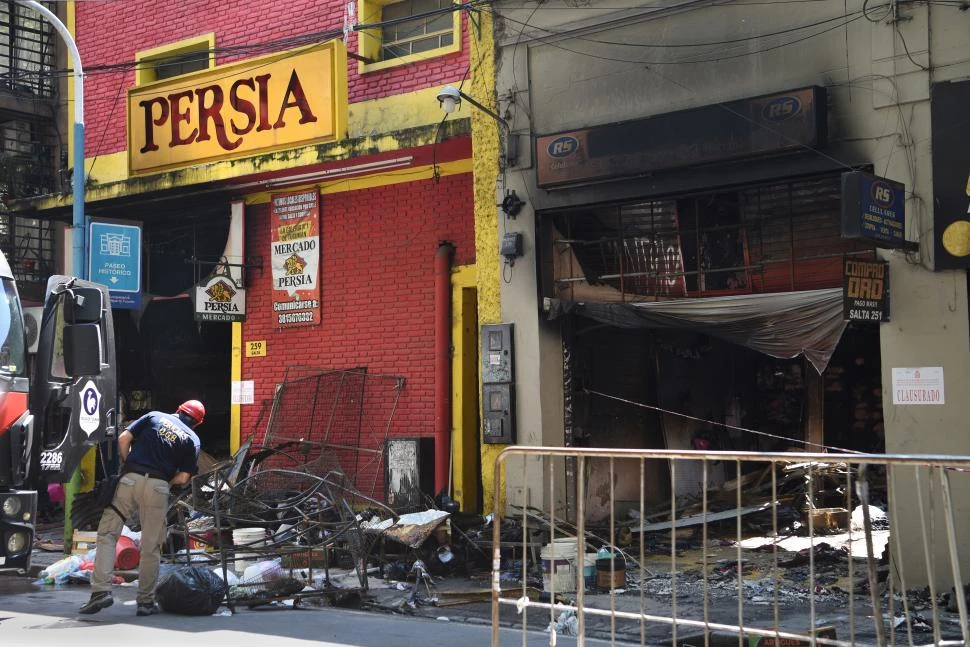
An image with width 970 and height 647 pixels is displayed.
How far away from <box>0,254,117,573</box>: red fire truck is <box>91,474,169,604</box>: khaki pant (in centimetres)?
51

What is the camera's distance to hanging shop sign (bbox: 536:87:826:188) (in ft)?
35.7

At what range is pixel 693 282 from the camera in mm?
12570

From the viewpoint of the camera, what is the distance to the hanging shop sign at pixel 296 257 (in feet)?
54.5

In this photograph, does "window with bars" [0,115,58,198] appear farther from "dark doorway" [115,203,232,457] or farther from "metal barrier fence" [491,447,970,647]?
"metal barrier fence" [491,447,970,647]

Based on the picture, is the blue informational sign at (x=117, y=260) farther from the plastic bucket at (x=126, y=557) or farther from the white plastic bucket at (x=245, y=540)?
the white plastic bucket at (x=245, y=540)

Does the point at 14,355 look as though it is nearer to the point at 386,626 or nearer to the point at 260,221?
the point at 386,626

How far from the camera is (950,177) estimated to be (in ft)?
33.0

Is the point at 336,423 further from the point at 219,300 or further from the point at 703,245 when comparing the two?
the point at 703,245

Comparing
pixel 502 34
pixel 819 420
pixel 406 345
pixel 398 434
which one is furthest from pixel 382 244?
pixel 819 420

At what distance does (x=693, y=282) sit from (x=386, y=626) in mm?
5325

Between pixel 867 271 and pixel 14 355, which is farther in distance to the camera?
pixel 867 271

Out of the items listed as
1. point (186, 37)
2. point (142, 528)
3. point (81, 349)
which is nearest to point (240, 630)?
point (142, 528)

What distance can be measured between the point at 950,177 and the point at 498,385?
5.37 metres

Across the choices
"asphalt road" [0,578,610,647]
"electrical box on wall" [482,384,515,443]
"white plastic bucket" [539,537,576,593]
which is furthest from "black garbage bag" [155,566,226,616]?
"electrical box on wall" [482,384,515,443]
